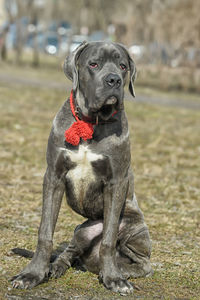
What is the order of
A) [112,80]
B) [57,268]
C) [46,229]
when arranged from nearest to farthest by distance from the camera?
[112,80], [46,229], [57,268]

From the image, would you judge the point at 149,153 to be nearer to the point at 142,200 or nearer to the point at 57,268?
the point at 142,200

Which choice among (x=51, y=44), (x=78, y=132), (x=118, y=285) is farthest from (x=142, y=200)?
(x=51, y=44)

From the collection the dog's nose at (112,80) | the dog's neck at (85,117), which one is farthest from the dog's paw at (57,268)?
the dog's nose at (112,80)

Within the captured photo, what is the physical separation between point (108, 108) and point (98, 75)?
26 cm

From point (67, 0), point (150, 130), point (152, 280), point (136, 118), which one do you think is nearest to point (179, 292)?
point (152, 280)

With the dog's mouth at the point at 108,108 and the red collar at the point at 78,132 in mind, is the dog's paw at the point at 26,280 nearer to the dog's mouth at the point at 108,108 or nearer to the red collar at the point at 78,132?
the red collar at the point at 78,132

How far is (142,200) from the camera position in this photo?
7344 millimetres

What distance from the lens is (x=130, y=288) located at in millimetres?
4266

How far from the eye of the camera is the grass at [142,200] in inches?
174

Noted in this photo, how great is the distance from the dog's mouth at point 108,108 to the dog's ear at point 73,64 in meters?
0.27

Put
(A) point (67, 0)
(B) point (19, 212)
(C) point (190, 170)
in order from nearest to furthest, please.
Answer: (B) point (19, 212) < (C) point (190, 170) < (A) point (67, 0)

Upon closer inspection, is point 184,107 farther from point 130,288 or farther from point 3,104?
point 130,288

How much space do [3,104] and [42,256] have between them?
37.9 ft

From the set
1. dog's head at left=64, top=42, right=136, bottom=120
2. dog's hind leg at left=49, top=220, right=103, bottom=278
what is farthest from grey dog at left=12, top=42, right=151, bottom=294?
dog's hind leg at left=49, top=220, right=103, bottom=278
